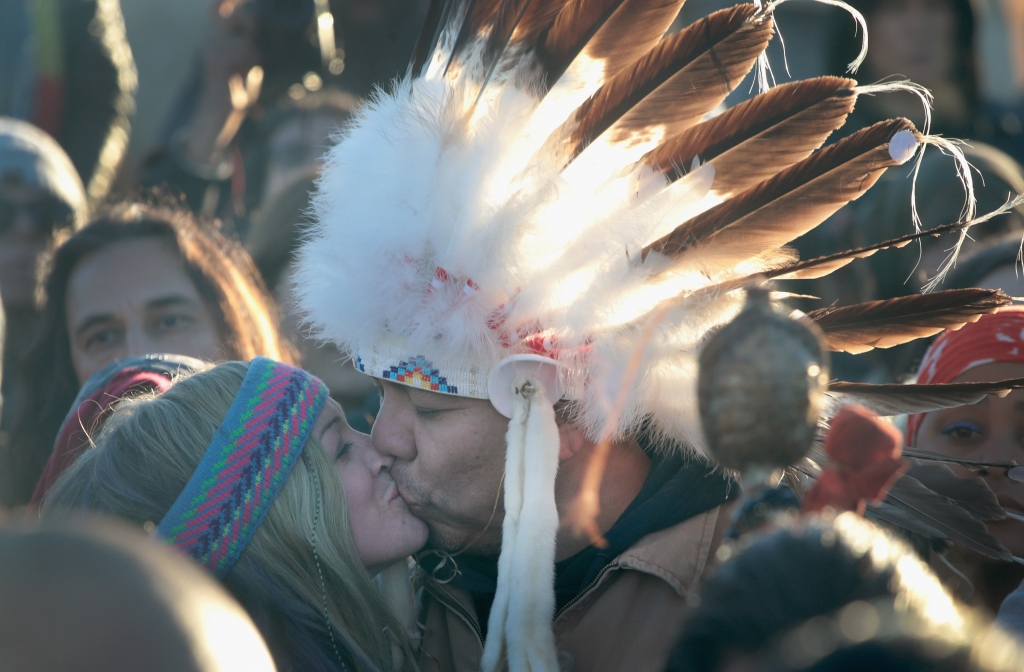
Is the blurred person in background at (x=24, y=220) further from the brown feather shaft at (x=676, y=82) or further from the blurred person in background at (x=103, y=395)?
the brown feather shaft at (x=676, y=82)

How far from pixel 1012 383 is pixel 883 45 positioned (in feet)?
9.44

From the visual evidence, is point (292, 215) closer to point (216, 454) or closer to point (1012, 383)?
point (216, 454)

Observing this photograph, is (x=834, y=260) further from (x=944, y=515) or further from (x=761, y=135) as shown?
(x=944, y=515)

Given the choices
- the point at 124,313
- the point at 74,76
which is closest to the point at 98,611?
the point at 124,313

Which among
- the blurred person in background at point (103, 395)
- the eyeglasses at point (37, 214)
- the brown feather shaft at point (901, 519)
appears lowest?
the brown feather shaft at point (901, 519)

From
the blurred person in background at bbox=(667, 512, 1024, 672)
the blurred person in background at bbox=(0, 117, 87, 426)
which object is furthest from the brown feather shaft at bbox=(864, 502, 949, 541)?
the blurred person in background at bbox=(0, 117, 87, 426)

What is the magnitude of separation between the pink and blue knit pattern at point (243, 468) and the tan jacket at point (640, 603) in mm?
805

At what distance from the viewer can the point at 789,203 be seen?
6.17 ft

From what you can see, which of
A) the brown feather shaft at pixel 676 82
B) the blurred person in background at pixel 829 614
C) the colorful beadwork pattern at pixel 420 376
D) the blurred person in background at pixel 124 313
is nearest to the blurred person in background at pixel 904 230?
the brown feather shaft at pixel 676 82

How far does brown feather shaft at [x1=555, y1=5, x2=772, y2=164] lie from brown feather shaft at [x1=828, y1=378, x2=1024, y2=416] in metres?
0.73

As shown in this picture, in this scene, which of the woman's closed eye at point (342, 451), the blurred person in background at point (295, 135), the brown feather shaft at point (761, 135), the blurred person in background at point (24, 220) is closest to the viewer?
the brown feather shaft at point (761, 135)

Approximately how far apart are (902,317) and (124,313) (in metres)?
2.77

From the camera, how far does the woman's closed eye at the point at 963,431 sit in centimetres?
238

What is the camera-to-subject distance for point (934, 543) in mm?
2215
